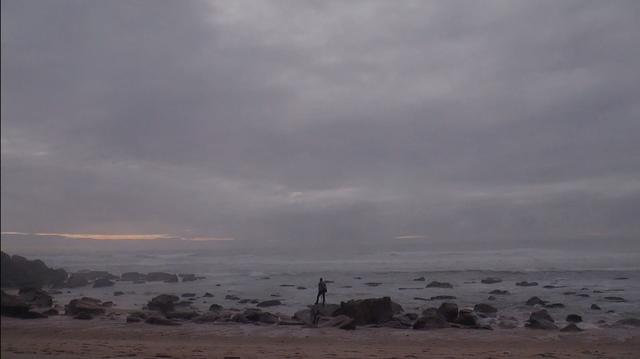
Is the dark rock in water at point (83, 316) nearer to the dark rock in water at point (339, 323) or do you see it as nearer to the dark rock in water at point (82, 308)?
the dark rock in water at point (82, 308)

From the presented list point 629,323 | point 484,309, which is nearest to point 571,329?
point 629,323

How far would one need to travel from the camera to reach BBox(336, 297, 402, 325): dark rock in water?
76.6 feet

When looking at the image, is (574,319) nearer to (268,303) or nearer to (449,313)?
(449,313)

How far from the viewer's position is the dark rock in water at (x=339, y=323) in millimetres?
21898

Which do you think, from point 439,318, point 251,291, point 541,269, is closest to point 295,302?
point 251,291

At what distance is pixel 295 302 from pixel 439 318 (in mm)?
12896

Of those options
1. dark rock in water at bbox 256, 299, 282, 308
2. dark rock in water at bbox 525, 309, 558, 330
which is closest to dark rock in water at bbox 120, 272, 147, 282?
dark rock in water at bbox 256, 299, 282, 308

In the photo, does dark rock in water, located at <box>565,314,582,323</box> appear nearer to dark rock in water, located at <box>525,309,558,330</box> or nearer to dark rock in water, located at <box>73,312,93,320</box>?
dark rock in water, located at <box>525,309,558,330</box>

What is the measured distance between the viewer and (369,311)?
926 inches

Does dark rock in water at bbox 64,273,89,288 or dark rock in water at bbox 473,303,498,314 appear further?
dark rock in water at bbox 64,273,89,288

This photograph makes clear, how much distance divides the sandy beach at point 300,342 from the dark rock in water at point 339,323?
51 cm

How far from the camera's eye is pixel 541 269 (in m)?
59.8

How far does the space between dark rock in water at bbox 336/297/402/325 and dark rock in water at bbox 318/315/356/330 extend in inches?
30.5

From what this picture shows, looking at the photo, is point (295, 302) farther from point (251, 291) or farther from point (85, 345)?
point (85, 345)
